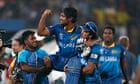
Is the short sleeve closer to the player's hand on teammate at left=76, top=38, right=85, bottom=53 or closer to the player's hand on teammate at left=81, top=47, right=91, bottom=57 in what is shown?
the player's hand on teammate at left=76, top=38, right=85, bottom=53

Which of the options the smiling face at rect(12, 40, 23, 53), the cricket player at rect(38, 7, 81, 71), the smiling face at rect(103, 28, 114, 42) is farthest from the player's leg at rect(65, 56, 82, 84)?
the smiling face at rect(12, 40, 23, 53)

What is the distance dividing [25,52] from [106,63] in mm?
1595

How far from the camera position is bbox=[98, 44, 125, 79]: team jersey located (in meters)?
14.4

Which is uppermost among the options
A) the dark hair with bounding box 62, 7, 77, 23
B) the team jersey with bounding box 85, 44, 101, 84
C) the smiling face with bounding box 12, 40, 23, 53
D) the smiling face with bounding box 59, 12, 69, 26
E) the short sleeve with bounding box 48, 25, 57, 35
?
the dark hair with bounding box 62, 7, 77, 23

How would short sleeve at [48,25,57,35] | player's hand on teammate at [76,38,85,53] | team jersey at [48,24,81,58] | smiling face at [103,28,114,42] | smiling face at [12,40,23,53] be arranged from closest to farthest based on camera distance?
player's hand on teammate at [76,38,85,53]
team jersey at [48,24,81,58]
short sleeve at [48,25,57,35]
smiling face at [103,28,114,42]
smiling face at [12,40,23,53]

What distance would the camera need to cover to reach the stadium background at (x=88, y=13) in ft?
98.3

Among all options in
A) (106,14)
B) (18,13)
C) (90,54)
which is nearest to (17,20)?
(18,13)

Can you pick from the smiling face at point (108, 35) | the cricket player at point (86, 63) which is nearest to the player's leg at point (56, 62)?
the cricket player at point (86, 63)

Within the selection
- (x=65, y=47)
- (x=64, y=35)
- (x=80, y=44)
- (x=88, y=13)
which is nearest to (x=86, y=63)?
(x=80, y=44)

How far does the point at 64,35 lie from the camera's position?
13.4 m

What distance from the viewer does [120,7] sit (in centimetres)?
3247

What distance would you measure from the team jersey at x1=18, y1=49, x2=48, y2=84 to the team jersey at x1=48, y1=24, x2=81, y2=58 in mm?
423

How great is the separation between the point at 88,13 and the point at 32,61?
1731cm

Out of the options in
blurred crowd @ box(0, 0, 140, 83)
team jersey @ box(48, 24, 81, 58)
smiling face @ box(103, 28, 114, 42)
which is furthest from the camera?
blurred crowd @ box(0, 0, 140, 83)
